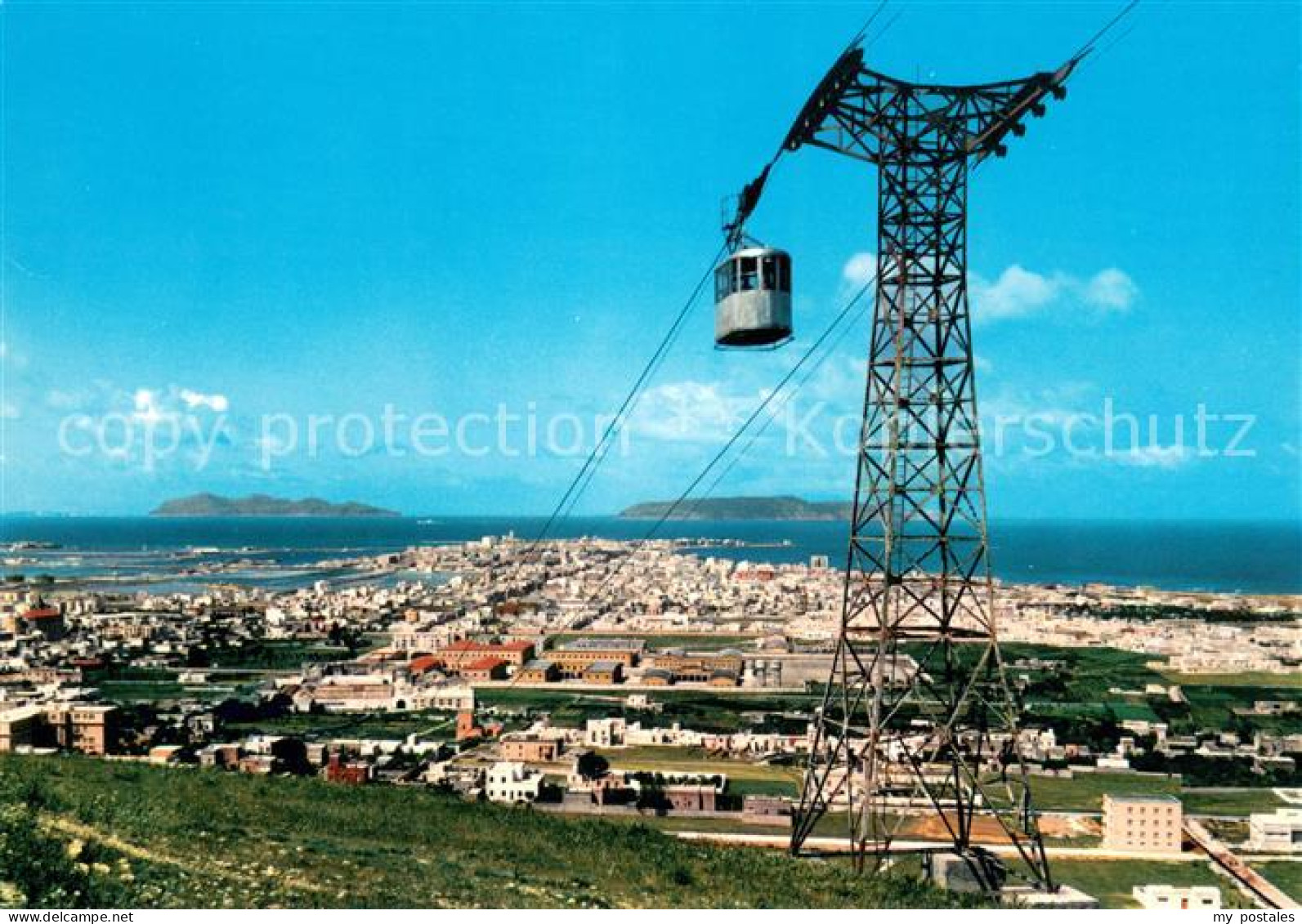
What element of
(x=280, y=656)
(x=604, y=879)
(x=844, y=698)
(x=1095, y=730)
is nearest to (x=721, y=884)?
(x=604, y=879)

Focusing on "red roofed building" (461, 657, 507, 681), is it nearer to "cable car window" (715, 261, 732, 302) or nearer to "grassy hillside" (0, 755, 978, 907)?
"grassy hillside" (0, 755, 978, 907)

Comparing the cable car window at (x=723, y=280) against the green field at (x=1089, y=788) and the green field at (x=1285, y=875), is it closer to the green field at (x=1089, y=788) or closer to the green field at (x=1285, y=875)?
the green field at (x=1285, y=875)

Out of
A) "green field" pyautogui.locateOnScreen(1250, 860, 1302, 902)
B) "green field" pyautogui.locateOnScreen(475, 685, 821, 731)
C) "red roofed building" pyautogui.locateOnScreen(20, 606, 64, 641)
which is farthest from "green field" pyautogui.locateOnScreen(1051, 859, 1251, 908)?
"red roofed building" pyautogui.locateOnScreen(20, 606, 64, 641)

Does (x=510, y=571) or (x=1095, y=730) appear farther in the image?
(x=510, y=571)

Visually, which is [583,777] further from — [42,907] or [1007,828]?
[42,907]

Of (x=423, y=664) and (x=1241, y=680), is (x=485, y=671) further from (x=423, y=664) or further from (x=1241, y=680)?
(x=1241, y=680)

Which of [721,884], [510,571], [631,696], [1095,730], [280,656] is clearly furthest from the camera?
[510,571]

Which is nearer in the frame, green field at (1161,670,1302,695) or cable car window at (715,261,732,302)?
cable car window at (715,261,732,302)

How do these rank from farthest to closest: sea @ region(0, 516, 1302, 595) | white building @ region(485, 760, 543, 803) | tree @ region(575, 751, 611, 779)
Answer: sea @ region(0, 516, 1302, 595) < tree @ region(575, 751, 611, 779) < white building @ region(485, 760, 543, 803)
